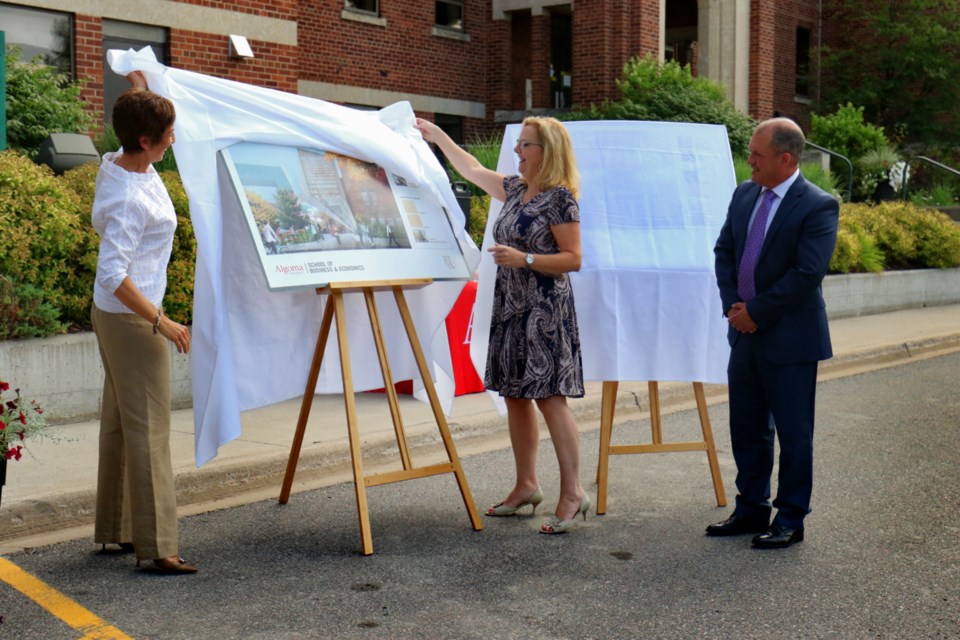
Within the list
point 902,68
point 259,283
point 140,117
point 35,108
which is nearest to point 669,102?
point 35,108

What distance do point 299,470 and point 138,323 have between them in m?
2.35

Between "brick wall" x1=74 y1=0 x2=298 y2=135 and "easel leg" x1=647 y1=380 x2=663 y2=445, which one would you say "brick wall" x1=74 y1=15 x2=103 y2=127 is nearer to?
"brick wall" x1=74 y1=0 x2=298 y2=135

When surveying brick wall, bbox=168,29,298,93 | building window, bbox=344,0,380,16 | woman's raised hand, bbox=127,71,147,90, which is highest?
building window, bbox=344,0,380,16

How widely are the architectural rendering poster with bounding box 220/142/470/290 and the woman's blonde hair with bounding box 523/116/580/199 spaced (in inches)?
27.2

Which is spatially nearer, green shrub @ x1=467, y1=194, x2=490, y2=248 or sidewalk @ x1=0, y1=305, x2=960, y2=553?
sidewalk @ x1=0, y1=305, x2=960, y2=553

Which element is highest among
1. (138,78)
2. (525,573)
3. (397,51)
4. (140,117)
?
(397,51)

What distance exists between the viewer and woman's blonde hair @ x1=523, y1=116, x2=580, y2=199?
5.69 metres

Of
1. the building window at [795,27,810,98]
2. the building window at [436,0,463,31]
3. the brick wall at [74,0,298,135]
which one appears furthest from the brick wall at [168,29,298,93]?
the building window at [795,27,810,98]

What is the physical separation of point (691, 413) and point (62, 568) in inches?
235

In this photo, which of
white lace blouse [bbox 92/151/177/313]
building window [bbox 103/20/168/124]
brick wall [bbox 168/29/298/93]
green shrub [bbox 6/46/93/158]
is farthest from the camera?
brick wall [bbox 168/29/298/93]

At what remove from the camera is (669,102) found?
67.2 feet

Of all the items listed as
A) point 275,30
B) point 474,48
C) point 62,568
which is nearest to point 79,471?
point 62,568

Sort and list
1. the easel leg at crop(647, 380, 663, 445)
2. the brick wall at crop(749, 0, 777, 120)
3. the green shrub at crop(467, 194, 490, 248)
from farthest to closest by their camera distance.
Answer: the brick wall at crop(749, 0, 777, 120), the green shrub at crop(467, 194, 490, 248), the easel leg at crop(647, 380, 663, 445)

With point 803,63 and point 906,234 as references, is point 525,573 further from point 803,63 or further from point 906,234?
point 803,63
